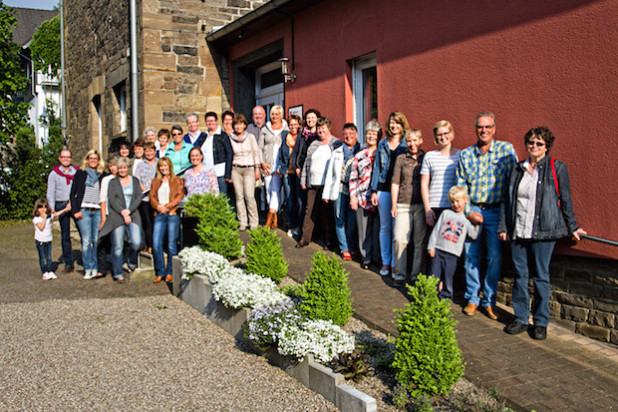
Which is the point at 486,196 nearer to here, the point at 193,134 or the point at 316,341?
the point at 316,341

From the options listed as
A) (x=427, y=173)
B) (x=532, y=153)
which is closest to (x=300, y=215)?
(x=427, y=173)

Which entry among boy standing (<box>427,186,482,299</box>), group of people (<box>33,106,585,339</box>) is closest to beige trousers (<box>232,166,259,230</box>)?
group of people (<box>33,106,585,339</box>)

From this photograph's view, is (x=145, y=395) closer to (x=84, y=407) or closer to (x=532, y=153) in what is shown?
(x=84, y=407)

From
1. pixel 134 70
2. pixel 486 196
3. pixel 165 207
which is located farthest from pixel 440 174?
pixel 134 70

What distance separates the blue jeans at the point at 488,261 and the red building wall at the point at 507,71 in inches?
25.2

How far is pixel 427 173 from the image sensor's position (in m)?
6.19

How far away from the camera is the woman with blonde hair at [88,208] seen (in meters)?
8.61

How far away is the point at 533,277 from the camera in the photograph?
529cm

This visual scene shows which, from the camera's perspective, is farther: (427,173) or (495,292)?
(427,173)

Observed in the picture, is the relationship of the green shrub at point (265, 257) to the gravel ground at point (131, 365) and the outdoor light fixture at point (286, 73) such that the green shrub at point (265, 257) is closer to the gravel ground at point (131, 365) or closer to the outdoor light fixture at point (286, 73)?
the gravel ground at point (131, 365)

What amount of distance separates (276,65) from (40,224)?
543 cm

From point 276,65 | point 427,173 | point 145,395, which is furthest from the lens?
point 276,65

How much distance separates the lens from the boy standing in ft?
18.9

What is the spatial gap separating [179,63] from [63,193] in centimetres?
453
